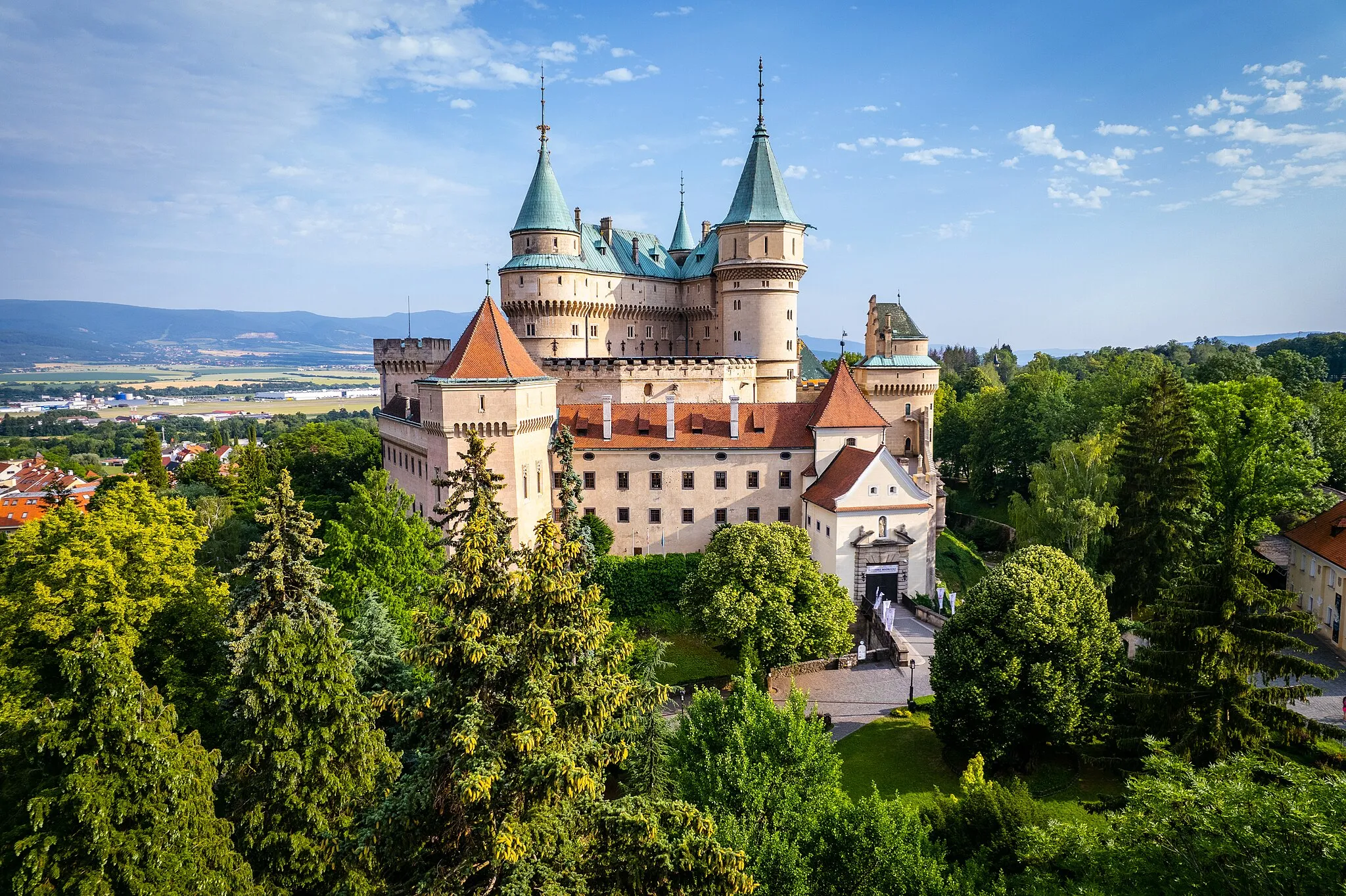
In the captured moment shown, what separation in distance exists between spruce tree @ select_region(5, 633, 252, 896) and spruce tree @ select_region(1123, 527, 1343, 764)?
912 inches

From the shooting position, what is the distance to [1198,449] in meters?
39.3

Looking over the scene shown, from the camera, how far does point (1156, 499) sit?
38781mm

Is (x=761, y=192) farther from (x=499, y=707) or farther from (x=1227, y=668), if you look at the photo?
(x=499, y=707)

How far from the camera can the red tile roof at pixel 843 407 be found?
44.3 metres

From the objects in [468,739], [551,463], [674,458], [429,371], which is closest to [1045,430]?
[674,458]

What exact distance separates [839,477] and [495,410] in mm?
17587

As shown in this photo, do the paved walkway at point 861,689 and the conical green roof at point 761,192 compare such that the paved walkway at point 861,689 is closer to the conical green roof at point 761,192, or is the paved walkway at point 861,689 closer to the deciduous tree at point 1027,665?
the deciduous tree at point 1027,665

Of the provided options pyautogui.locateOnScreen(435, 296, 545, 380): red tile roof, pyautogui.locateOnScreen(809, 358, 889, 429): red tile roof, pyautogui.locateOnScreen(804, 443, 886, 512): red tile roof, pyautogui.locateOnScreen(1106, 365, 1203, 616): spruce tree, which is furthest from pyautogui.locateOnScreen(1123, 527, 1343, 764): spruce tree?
pyautogui.locateOnScreen(435, 296, 545, 380): red tile roof

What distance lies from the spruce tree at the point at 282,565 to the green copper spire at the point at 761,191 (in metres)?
36.0

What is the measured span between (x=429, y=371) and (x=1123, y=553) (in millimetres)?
43136

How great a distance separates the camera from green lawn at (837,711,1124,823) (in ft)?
84.8

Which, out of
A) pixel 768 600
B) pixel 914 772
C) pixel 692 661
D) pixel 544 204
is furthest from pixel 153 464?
pixel 914 772

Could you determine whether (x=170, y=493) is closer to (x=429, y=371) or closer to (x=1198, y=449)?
(x=429, y=371)

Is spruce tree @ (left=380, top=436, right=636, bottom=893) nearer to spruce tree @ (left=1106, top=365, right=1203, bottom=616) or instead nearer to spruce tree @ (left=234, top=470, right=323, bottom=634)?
spruce tree @ (left=234, top=470, right=323, bottom=634)
